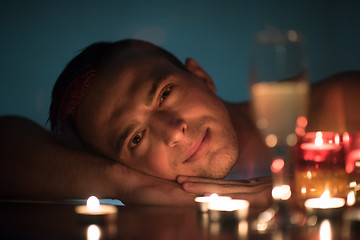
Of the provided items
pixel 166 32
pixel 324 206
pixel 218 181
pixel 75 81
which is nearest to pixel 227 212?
pixel 324 206

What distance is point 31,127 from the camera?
71.5 inches

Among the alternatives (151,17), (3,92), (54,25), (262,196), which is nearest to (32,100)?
(3,92)

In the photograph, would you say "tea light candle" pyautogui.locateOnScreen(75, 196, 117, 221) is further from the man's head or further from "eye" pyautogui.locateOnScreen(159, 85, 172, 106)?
"eye" pyautogui.locateOnScreen(159, 85, 172, 106)

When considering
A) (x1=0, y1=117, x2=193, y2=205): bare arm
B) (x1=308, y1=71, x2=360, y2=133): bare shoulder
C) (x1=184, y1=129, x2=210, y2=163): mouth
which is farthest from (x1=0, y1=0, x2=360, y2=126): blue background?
(x1=184, y1=129, x2=210, y2=163): mouth

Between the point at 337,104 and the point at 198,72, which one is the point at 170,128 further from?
the point at 337,104

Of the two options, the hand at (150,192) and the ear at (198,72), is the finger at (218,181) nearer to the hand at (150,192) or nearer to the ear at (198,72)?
the hand at (150,192)

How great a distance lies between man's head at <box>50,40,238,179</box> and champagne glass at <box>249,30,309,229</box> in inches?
28.9

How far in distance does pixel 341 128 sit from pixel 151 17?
1219 mm

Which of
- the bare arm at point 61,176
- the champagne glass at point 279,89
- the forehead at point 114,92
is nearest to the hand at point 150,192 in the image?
the bare arm at point 61,176

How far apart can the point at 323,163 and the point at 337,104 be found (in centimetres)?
84

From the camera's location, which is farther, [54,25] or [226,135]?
[54,25]

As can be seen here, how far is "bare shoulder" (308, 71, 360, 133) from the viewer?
1.74 meters

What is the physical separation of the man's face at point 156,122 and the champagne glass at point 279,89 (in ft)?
2.41

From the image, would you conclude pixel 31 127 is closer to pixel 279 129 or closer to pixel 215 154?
pixel 215 154
